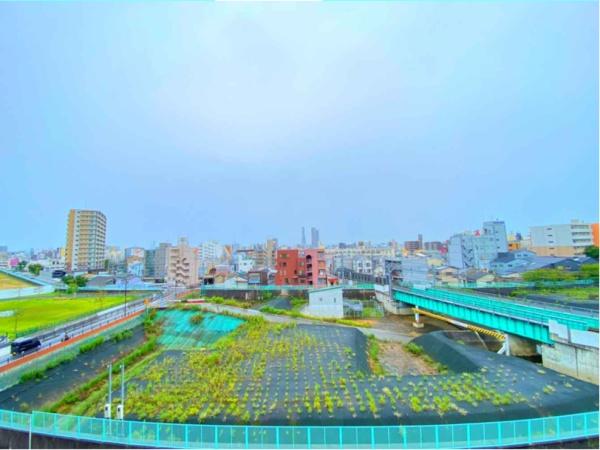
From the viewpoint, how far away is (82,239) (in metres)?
71.8

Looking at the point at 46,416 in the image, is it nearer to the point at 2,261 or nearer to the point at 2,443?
the point at 2,443

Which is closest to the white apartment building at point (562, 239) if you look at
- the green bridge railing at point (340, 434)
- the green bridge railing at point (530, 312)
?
the green bridge railing at point (530, 312)

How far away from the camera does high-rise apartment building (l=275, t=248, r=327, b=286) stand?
44219mm

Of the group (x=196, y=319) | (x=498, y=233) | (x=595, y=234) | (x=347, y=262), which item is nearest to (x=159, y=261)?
(x=347, y=262)

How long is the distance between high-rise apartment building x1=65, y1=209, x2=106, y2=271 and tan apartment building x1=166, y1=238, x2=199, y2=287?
86.8 feet

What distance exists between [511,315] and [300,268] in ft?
95.4

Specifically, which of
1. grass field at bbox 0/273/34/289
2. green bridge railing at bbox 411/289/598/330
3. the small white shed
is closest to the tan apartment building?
grass field at bbox 0/273/34/289

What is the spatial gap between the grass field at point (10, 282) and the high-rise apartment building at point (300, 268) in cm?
3725

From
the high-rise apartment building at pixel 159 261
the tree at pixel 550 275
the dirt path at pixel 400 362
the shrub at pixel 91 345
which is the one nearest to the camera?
the dirt path at pixel 400 362

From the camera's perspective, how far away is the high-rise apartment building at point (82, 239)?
7069 cm

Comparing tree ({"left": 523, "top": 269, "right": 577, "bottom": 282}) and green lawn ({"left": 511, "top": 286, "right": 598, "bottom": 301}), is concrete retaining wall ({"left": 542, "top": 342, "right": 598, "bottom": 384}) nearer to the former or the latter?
green lawn ({"left": 511, "top": 286, "right": 598, "bottom": 301})

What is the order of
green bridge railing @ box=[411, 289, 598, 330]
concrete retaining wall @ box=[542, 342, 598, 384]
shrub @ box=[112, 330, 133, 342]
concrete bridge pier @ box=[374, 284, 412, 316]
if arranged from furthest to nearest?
1. concrete bridge pier @ box=[374, 284, 412, 316]
2. shrub @ box=[112, 330, 133, 342]
3. green bridge railing @ box=[411, 289, 598, 330]
4. concrete retaining wall @ box=[542, 342, 598, 384]

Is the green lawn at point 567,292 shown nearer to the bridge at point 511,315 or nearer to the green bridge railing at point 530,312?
the bridge at point 511,315

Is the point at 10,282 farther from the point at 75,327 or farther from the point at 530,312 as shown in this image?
the point at 530,312
